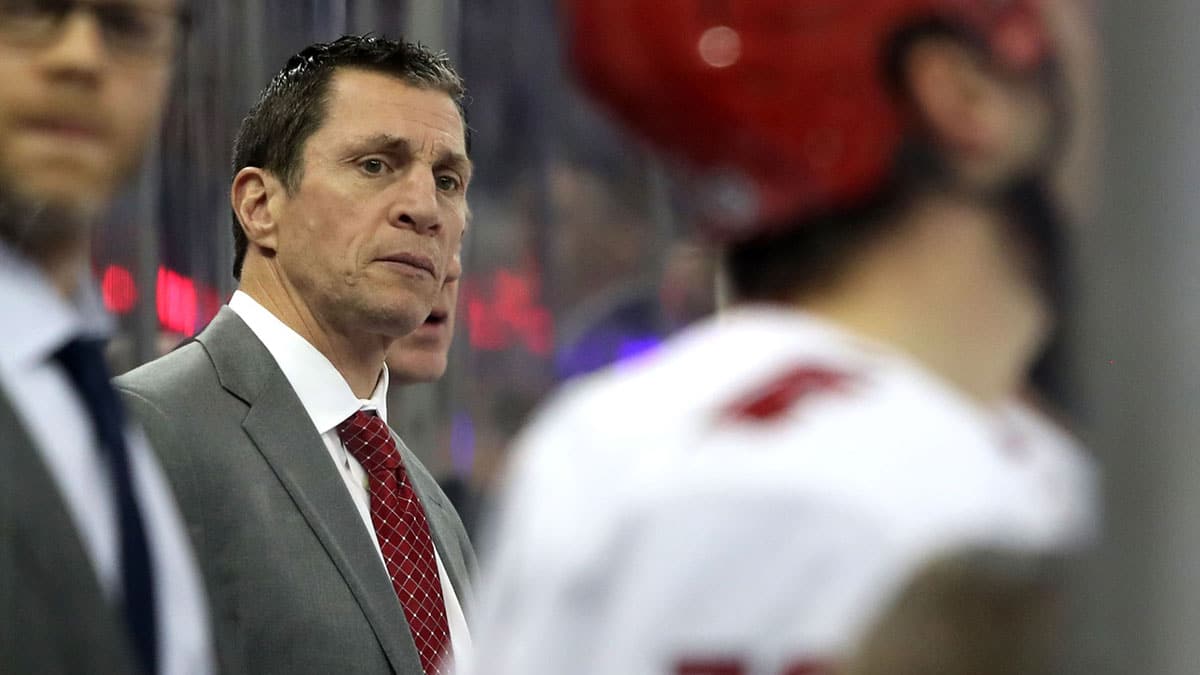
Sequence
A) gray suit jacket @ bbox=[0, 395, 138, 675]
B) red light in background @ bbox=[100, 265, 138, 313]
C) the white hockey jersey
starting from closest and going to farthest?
the white hockey jersey, gray suit jacket @ bbox=[0, 395, 138, 675], red light in background @ bbox=[100, 265, 138, 313]

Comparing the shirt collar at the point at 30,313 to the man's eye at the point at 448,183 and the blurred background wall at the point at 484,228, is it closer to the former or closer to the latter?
the blurred background wall at the point at 484,228

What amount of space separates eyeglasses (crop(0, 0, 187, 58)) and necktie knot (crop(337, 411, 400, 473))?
2.64 ft

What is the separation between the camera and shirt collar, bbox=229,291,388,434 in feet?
5.98

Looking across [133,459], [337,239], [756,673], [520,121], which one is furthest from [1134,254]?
[520,121]

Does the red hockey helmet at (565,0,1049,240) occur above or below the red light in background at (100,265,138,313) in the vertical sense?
above

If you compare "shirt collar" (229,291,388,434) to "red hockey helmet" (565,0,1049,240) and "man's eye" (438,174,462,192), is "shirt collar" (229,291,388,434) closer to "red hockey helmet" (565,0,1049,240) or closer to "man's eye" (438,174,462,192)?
"man's eye" (438,174,462,192)

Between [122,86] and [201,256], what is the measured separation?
254 cm

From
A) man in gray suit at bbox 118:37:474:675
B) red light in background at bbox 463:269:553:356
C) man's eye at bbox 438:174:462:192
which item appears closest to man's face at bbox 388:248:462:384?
man in gray suit at bbox 118:37:474:675

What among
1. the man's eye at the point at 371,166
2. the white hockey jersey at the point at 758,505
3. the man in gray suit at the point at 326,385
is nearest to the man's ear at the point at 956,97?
the white hockey jersey at the point at 758,505

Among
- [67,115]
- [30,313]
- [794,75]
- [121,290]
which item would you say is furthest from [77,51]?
[121,290]

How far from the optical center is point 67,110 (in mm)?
972

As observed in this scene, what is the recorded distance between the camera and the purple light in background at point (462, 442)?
3773 mm

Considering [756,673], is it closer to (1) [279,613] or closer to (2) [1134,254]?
(2) [1134,254]

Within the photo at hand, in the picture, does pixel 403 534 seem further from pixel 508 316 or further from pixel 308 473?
pixel 508 316
